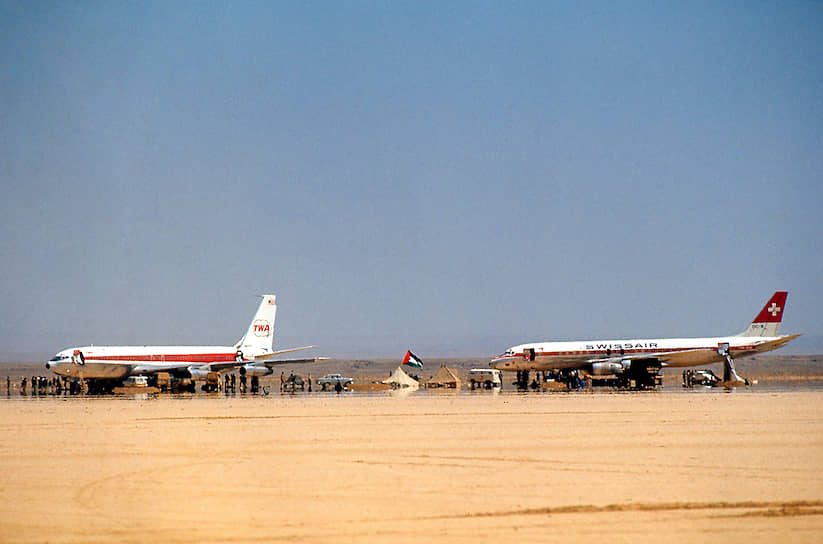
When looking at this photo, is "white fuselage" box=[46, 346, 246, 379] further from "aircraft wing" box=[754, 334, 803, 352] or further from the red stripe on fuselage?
"aircraft wing" box=[754, 334, 803, 352]

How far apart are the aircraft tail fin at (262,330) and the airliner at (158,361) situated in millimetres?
936

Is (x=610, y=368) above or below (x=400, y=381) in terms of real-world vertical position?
above

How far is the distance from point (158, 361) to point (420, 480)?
4723cm

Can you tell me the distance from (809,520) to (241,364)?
52557 mm

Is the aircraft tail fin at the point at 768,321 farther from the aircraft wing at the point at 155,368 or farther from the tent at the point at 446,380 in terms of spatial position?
the aircraft wing at the point at 155,368

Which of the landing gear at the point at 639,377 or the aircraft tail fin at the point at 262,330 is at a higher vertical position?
the aircraft tail fin at the point at 262,330

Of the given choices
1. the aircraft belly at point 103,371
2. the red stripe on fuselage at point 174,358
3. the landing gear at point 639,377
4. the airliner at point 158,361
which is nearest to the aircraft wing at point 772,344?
the landing gear at point 639,377

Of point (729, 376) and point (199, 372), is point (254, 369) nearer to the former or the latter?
point (199, 372)

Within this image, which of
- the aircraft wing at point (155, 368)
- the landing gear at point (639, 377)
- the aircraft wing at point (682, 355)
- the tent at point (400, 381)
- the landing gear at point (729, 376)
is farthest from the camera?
the aircraft wing at point (682, 355)

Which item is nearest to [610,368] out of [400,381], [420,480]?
[400,381]

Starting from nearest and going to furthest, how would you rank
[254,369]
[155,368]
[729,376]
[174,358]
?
[729,376] < [155,368] < [174,358] < [254,369]

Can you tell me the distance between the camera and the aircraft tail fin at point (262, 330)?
217ft

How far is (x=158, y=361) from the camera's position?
184ft

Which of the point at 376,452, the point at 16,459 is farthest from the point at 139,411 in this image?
the point at 376,452
